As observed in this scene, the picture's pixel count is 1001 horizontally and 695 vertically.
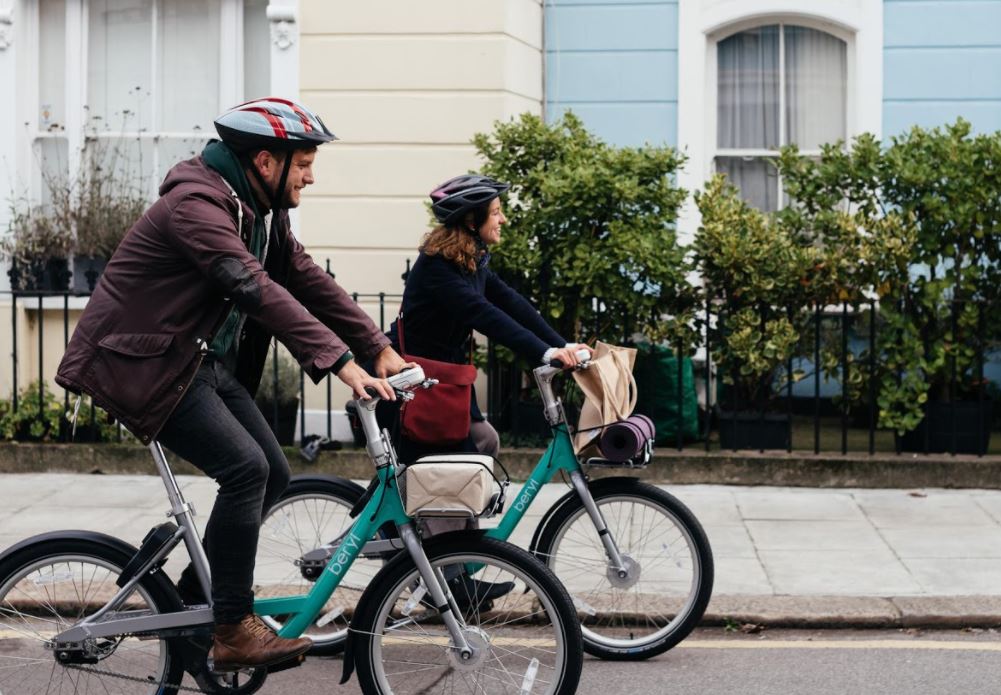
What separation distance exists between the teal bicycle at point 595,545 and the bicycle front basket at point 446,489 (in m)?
0.92

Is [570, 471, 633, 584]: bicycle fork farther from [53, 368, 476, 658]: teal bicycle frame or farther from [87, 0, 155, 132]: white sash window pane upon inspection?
[87, 0, 155, 132]: white sash window pane

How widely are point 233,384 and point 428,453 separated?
1.19 meters

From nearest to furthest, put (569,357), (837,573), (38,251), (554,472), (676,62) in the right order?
(569,357)
(554,472)
(837,573)
(38,251)
(676,62)

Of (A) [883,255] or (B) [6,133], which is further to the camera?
(B) [6,133]

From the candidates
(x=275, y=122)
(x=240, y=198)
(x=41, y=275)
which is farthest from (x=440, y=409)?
(x=41, y=275)

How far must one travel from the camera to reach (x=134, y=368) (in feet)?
13.8

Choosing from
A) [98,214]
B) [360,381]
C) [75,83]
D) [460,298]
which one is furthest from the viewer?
[75,83]

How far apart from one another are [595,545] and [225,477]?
1583 mm

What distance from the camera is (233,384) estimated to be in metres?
4.55

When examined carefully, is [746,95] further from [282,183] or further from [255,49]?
[282,183]

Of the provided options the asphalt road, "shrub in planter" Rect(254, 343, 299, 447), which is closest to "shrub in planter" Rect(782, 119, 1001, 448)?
the asphalt road

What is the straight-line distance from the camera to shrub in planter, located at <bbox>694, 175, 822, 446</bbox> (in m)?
8.71

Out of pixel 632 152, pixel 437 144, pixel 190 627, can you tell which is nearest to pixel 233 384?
pixel 190 627

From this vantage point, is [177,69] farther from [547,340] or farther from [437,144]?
[547,340]
